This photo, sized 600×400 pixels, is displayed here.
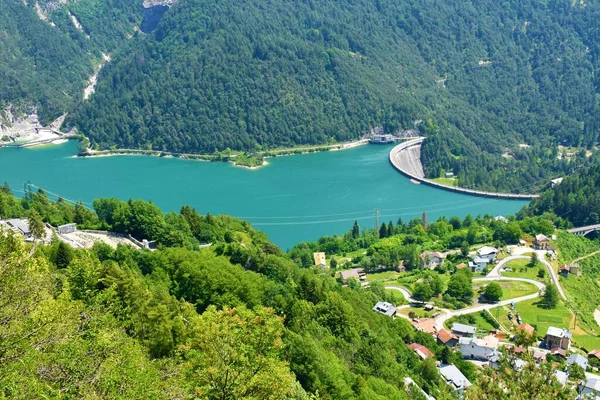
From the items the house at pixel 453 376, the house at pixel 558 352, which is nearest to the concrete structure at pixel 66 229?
the house at pixel 453 376

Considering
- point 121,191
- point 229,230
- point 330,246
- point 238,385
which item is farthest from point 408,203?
point 238,385

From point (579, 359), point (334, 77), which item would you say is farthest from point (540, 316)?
point (334, 77)

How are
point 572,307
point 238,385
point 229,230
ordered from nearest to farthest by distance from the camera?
1. point 238,385
2. point 229,230
3. point 572,307

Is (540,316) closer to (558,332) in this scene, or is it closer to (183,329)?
(558,332)

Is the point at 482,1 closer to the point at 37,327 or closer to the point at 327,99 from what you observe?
the point at 327,99

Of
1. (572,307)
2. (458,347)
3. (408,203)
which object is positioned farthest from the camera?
(408,203)

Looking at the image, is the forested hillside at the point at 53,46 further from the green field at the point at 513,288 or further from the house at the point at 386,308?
the house at the point at 386,308

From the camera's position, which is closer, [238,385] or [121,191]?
[238,385]

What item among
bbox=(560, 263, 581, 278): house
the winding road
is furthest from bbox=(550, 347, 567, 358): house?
bbox=(560, 263, 581, 278): house
